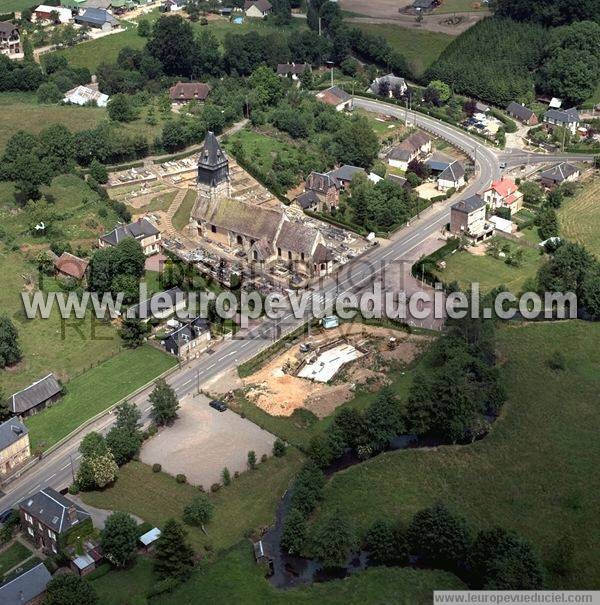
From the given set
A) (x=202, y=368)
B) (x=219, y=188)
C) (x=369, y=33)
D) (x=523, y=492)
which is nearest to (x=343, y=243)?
(x=219, y=188)

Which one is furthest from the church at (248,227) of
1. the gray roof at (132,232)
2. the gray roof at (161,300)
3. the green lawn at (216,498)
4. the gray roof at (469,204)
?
the green lawn at (216,498)

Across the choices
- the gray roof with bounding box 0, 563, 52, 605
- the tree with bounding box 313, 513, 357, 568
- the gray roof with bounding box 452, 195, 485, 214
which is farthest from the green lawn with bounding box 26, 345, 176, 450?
the gray roof with bounding box 452, 195, 485, 214

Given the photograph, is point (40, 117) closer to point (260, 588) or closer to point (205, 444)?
point (205, 444)

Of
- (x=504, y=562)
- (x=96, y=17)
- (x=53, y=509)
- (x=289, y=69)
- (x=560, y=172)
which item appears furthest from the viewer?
(x=96, y=17)

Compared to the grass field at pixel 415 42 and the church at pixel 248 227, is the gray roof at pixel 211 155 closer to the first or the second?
the church at pixel 248 227

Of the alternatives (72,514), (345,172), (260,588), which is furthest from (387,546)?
(345,172)

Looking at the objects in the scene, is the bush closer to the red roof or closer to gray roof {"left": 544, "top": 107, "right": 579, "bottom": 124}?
the red roof
